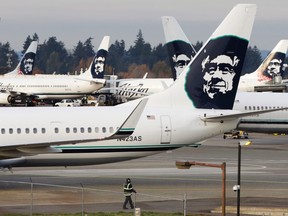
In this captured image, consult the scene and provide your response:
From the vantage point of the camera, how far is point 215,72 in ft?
160

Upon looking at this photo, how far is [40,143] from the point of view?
4359 cm

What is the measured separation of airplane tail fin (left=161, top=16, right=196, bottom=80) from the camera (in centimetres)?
8312

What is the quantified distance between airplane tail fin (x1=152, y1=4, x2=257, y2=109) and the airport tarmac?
4416 mm

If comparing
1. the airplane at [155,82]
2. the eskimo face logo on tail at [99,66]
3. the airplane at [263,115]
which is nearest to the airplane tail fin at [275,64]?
the airplane at [155,82]

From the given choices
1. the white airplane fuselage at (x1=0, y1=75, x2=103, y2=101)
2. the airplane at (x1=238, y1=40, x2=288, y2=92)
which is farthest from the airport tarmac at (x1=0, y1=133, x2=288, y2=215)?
the white airplane fuselage at (x1=0, y1=75, x2=103, y2=101)

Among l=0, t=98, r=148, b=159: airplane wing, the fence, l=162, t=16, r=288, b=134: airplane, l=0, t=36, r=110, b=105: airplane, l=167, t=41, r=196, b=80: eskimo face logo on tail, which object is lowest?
the fence

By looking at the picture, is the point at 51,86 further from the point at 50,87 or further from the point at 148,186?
the point at 148,186

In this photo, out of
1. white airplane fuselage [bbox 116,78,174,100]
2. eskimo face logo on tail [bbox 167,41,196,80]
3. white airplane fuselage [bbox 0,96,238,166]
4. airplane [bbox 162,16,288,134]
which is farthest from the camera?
white airplane fuselage [bbox 116,78,174,100]

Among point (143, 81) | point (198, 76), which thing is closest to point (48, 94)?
point (143, 81)

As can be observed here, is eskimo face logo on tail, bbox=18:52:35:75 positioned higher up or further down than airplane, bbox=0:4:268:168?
higher up

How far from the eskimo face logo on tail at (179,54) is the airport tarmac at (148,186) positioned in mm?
18950

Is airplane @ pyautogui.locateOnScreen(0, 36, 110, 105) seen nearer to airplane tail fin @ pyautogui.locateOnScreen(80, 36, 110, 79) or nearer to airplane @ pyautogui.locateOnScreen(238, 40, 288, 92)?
airplane tail fin @ pyautogui.locateOnScreen(80, 36, 110, 79)

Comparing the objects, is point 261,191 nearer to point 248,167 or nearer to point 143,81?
point 248,167

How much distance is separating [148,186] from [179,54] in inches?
1453
